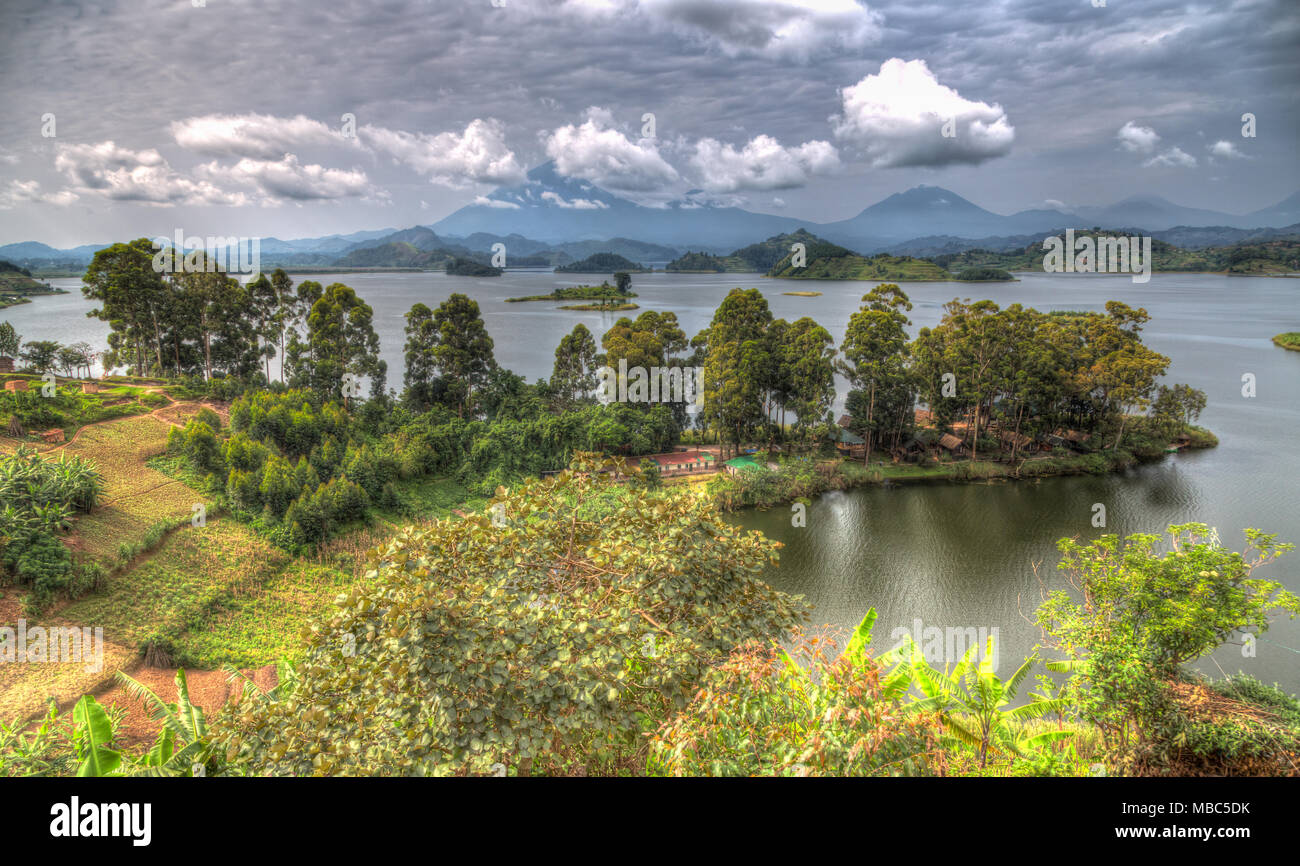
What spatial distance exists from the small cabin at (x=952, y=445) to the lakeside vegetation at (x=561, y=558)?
221mm

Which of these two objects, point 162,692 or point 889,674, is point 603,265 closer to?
point 162,692

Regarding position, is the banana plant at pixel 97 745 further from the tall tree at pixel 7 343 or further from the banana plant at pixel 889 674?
the tall tree at pixel 7 343

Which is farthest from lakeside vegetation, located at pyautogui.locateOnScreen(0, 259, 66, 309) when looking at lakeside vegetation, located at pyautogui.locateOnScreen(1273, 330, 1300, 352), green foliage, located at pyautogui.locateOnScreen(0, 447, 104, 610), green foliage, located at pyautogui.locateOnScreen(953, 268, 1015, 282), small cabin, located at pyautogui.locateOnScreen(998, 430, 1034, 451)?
green foliage, located at pyautogui.locateOnScreen(953, 268, 1015, 282)

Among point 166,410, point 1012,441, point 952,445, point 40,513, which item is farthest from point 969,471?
point 166,410

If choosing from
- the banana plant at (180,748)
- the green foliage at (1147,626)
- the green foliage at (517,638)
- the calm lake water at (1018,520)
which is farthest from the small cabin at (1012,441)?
the banana plant at (180,748)

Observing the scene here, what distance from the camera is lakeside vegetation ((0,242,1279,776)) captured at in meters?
3.65

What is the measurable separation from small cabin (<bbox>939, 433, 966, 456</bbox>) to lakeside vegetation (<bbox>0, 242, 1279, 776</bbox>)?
22 cm

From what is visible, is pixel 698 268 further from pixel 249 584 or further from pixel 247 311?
pixel 249 584

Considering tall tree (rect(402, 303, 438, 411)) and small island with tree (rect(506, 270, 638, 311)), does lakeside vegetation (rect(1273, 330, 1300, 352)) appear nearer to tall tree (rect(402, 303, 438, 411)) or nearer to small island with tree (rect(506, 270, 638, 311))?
small island with tree (rect(506, 270, 638, 311))

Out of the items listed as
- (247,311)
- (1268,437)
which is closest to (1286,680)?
(1268,437)

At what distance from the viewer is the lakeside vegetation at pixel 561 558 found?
12.0ft
